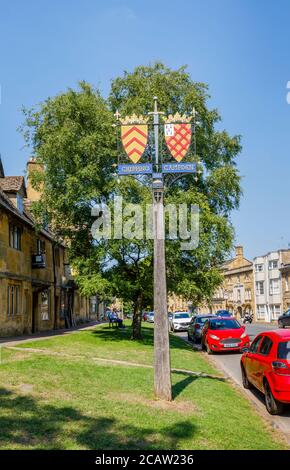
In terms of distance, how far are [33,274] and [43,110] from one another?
929 centimetres

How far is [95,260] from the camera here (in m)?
21.4

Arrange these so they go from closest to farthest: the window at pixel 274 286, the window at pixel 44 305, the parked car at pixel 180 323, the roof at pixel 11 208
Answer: the roof at pixel 11 208 < the window at pixel 44 305 < the parked car at pixel 180 323 < the window at pixel 274 286

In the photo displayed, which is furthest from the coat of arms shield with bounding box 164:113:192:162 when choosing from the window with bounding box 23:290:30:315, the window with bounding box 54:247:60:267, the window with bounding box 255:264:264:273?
the window with bounding box 255:264:264:273

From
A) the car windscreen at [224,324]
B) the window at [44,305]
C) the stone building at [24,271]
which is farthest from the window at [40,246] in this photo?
the car windscreen at [224,324]

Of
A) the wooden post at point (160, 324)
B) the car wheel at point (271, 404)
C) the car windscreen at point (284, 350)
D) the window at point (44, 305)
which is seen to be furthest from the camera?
the window at point (44, 305)

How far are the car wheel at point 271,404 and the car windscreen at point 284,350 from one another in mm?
827

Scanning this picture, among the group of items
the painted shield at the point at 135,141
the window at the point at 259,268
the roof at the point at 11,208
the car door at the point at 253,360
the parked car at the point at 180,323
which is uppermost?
the roof at the point at 11,208

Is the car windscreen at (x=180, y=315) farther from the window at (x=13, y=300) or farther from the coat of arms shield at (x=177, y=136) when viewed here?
the coat of arms shield at (x=177, y=136)

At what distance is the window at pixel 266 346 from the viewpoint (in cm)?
951

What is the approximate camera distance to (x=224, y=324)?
67.0ft

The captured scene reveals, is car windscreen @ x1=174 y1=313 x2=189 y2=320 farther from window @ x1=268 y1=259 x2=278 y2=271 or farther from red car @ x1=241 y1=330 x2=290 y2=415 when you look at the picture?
red car @ x1=241 y1=330 x2=290 y2=415

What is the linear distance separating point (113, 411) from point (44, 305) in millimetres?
22726
